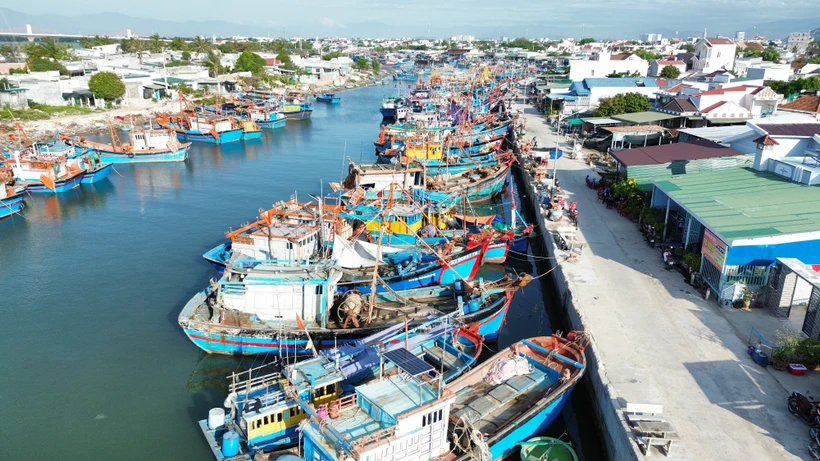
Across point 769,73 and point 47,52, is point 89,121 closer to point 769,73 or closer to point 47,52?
point 47,52

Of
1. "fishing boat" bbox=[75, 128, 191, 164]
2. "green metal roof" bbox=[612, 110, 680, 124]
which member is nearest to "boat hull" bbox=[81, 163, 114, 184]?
"fishing boat" bbox=[75, 128, 191, 164]

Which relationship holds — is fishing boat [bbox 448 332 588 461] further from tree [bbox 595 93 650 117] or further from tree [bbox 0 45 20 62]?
tree [bbox 0 45 20 62]

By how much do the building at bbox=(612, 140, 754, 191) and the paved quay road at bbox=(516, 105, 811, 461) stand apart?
5.63 meters

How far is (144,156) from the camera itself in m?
48.7

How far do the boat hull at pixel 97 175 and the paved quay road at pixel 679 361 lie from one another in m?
36.5

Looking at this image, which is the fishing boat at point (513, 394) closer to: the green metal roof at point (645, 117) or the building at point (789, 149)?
the building at point (789, 149)

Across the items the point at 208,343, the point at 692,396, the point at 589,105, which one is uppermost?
the point at 589,105

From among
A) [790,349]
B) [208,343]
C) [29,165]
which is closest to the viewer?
[790,349]

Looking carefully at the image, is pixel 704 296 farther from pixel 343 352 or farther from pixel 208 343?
pixel 208 343

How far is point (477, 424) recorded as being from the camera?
14.3m

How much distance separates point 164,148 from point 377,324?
37.4m

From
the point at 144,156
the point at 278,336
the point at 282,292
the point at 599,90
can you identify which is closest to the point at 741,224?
the point at 282,292

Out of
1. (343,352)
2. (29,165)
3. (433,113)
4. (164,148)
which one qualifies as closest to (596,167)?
(433,113)

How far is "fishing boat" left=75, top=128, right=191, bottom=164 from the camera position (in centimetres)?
4784
